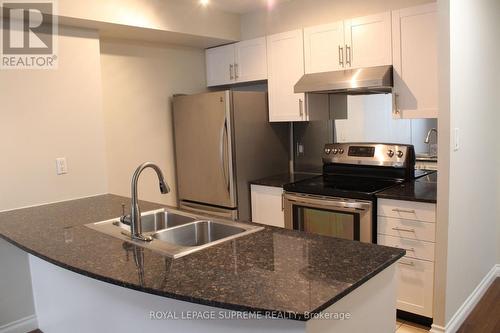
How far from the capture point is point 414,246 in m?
2.64

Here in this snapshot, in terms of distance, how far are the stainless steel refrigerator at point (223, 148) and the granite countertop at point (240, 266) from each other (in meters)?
1.53

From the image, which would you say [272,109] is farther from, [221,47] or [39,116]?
[39,116]

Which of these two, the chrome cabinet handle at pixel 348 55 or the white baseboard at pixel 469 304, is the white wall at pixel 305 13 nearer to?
the chrome cabinet handle at pixel 348 55

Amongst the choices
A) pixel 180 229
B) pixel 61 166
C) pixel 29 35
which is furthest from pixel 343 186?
pixel 29 35

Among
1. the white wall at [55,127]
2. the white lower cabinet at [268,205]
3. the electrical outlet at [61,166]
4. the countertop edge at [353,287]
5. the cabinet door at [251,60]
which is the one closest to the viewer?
the countertop edge at [353,287]

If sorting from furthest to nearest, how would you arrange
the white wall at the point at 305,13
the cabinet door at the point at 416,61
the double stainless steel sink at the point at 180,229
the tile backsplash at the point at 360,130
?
the tile backsplash at the point at 360,130 → the white wall at the point at 305,13 → the cabinet door at the point at 416,61 → the double stainless steel sink at the point at 180,229

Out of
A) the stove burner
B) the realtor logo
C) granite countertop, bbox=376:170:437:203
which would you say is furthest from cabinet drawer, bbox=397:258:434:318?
the realtor logo

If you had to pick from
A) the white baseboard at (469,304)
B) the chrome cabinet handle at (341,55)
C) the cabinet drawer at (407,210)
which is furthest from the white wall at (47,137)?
the white baseboard at (469,304)

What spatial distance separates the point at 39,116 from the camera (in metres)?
2.76

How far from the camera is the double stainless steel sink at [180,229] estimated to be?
6.74 ft

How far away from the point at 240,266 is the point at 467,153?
6.12ft

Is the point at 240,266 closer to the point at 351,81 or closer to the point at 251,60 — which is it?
the point at 351,81

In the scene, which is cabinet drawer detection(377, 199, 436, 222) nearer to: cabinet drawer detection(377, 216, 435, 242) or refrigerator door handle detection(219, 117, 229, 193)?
cabinet drawer detection(377, 216, 435, 242)

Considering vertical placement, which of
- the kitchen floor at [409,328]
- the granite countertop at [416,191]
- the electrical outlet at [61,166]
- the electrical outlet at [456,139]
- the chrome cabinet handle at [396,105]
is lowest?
the kitchen floor at [409,328]
